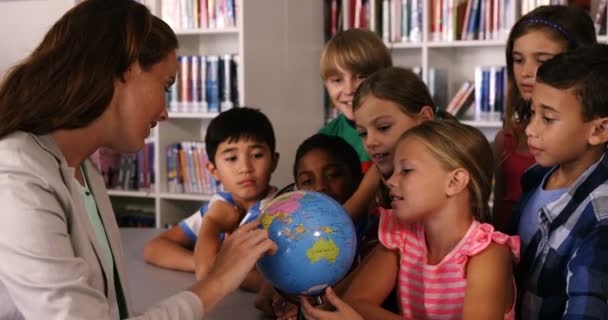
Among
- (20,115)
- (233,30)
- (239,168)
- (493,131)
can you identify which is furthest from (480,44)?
(20,115)

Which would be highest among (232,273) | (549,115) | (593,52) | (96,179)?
(593,52)

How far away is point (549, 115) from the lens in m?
1.77

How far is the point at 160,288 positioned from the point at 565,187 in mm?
1159

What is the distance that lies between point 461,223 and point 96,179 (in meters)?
0.86

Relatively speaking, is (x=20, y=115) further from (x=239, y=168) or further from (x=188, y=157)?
(x=188, y=157)

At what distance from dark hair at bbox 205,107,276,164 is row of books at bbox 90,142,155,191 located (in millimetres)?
2515

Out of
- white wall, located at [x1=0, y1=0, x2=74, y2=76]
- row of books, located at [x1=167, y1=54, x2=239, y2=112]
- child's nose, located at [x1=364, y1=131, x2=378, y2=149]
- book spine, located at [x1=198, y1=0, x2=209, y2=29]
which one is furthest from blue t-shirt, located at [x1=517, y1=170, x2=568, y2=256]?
white wall, located at [x1=0, y1=0, x2=74, y2=76]

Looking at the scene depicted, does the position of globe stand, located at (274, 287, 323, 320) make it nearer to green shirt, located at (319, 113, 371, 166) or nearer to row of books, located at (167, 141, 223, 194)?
green shirt, located at (319, 113, 371, 166)

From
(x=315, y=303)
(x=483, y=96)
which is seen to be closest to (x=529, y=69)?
(x=315, y=303)

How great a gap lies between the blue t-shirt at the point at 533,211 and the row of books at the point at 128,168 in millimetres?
3585

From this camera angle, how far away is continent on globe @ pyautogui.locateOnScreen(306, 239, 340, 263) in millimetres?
1562

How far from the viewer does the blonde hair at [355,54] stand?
2.92 m

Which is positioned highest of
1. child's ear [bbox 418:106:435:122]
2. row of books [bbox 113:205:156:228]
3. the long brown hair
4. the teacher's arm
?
the long brown hair

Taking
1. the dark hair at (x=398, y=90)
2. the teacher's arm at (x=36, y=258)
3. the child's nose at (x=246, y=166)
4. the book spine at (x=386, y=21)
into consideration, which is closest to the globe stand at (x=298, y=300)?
the teacher's arm at (x=36, y=258)
